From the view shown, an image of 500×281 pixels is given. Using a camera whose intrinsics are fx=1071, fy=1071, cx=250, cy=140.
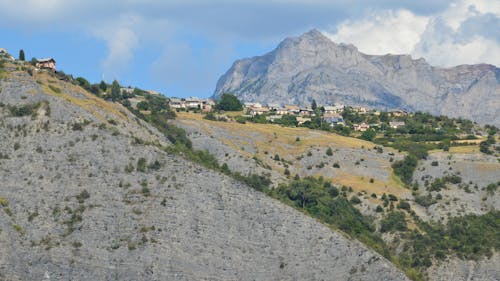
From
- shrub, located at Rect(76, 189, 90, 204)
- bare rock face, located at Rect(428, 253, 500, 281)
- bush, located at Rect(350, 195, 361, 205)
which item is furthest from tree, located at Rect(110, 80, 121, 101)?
bare rock face, located at Rect(428, 253, 500, 281)

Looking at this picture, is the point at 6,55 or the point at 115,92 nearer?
the point at 6,55

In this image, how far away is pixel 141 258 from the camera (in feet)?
363

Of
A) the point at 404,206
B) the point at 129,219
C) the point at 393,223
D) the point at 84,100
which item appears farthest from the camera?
the point at 404,206

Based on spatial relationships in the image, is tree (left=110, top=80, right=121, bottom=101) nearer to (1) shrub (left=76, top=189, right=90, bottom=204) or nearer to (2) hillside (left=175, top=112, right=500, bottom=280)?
(2) hillside (left=175, top=112, right=500, bottom=280)

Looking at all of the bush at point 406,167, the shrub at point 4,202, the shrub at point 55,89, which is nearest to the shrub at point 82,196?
the shrub at point 4,202

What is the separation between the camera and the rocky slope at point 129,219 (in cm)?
10988

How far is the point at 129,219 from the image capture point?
11700cm

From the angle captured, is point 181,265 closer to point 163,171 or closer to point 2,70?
point 163,171

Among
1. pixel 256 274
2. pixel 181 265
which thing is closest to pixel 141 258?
pixel 181 265

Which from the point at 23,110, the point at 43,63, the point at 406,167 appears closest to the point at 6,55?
the point at 43,63

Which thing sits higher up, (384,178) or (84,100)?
(84,100)

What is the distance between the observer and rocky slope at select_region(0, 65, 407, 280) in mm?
109875

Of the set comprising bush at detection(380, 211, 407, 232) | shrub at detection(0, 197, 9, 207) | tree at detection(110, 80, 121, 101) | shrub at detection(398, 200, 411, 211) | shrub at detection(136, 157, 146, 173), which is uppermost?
tree at detection(110, 80, 121, 101)

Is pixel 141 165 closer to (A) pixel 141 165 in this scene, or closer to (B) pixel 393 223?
(A) pixel 141 165
